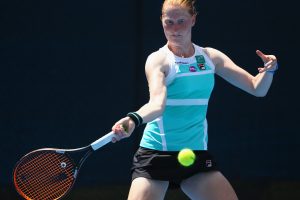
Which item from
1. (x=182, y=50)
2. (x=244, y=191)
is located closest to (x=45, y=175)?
(x=182, y=50)

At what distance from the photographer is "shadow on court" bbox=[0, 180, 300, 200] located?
5.96 meters

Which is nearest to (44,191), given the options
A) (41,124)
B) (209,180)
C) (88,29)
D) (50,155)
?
(50,155)

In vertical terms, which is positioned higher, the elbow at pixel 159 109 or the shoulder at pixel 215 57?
the shoulder at pixel 215 57

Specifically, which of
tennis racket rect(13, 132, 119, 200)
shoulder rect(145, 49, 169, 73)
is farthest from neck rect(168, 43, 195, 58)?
tennis racket rect(13, 132, 119, 200)

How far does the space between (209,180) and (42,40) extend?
88.9 inches

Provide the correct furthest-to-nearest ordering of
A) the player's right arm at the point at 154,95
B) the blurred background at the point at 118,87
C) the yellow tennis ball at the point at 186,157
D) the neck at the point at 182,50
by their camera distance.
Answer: the blurred background at the point at 118,87 < the neck at the point at 182,50 < the yellow tennis ball at the point at 186,157 < the player's right arm at the point at 154,95

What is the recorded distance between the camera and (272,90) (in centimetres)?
619

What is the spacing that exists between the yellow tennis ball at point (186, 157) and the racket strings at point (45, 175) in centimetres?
71

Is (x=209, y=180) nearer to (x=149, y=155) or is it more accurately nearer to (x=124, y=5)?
(x=149, y=155)

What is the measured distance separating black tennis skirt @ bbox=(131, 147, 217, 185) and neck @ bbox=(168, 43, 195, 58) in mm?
571

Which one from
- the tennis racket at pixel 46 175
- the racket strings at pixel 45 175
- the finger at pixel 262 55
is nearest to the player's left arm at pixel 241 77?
the finger at pixel 262 55

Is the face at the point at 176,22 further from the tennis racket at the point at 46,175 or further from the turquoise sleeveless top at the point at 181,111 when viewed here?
the tennis racket at the point at 46,175

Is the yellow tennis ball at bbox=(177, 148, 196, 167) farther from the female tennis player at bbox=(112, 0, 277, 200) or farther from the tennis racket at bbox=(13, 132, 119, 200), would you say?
the tennis racket at bbox=(13, 132, 119, 200)

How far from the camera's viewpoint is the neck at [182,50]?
4219 mm
